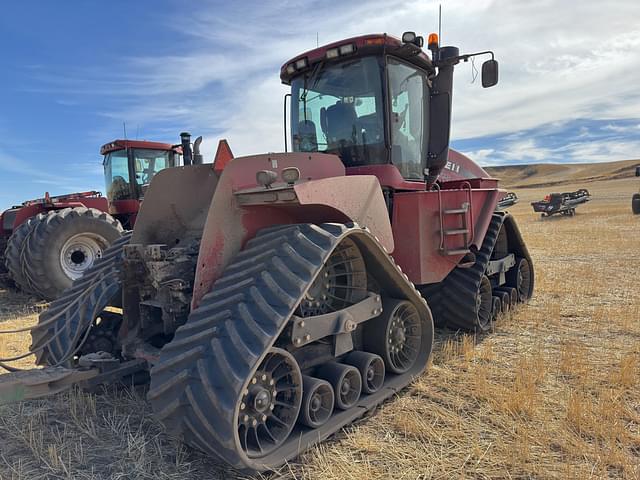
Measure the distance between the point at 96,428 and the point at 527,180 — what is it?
107 metres

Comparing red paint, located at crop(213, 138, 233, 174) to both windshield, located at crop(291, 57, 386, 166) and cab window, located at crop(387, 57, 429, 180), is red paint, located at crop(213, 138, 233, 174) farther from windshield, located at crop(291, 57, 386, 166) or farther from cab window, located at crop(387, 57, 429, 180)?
cab window, located at crop(387, 57, 429, 180)

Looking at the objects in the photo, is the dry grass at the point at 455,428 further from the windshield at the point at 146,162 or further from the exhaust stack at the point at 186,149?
the windshield at the point at 146,162

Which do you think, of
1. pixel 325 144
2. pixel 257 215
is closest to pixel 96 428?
pixel 257 215

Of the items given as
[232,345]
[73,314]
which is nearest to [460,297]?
[232,345]

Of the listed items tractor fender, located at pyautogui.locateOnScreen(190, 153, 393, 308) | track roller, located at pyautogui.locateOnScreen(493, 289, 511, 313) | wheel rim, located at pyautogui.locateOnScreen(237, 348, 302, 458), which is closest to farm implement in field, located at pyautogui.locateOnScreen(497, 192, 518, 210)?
track roller, located at pyautogui.locateOnScreen(493, 289, 511, 313)

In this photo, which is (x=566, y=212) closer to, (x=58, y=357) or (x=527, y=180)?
(x=58, y=357)

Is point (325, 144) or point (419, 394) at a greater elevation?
point (325, 144)

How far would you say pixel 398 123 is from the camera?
464 centimetres

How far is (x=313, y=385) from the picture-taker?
304 centimetres

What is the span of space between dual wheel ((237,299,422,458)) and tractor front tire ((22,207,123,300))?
17.8ft

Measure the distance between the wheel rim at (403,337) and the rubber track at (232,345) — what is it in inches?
40.1

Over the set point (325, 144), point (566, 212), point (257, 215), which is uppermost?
point (325, 144)

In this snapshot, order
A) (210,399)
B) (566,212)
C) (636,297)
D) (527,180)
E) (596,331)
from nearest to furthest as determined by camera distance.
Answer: (210,399) → (596,331) → (636,297) → (566,212) → (527,180)

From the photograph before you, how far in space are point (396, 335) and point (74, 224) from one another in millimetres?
6344
